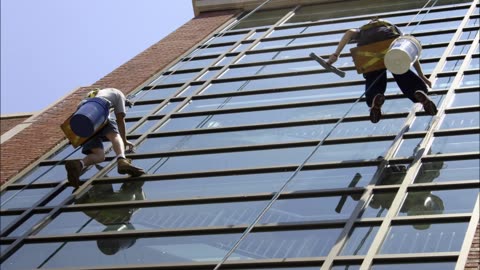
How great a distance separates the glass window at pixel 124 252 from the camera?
11125 millimetres

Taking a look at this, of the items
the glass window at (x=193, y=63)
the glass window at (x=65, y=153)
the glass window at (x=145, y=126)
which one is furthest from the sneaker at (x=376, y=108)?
the glass window at (x=193, y=63)

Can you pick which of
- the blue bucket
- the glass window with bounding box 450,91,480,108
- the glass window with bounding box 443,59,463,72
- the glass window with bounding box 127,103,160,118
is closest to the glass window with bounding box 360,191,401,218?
the glass window with bounding box 450,91,480,108

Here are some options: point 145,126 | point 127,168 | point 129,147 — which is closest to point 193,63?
point 145,126

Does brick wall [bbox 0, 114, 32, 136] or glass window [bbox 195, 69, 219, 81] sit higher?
glass window [bbox 195, 69, 219, 81]

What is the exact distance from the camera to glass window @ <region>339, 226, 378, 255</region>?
10.3 m

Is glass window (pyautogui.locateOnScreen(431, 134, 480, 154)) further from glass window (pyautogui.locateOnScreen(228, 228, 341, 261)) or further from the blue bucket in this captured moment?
the blue bucket

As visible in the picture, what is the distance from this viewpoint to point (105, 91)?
13266 mm

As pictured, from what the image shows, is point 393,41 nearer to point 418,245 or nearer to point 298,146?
point 298,146

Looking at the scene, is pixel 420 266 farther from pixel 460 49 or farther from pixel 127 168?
pixel 460 49

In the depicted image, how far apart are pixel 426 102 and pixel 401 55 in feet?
2.57

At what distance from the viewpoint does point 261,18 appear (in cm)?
2089

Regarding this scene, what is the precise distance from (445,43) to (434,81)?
2005mm

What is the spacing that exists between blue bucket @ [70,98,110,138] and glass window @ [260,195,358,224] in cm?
249

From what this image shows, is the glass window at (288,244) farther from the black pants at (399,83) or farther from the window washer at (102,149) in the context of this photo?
the black pants at (399,83)
